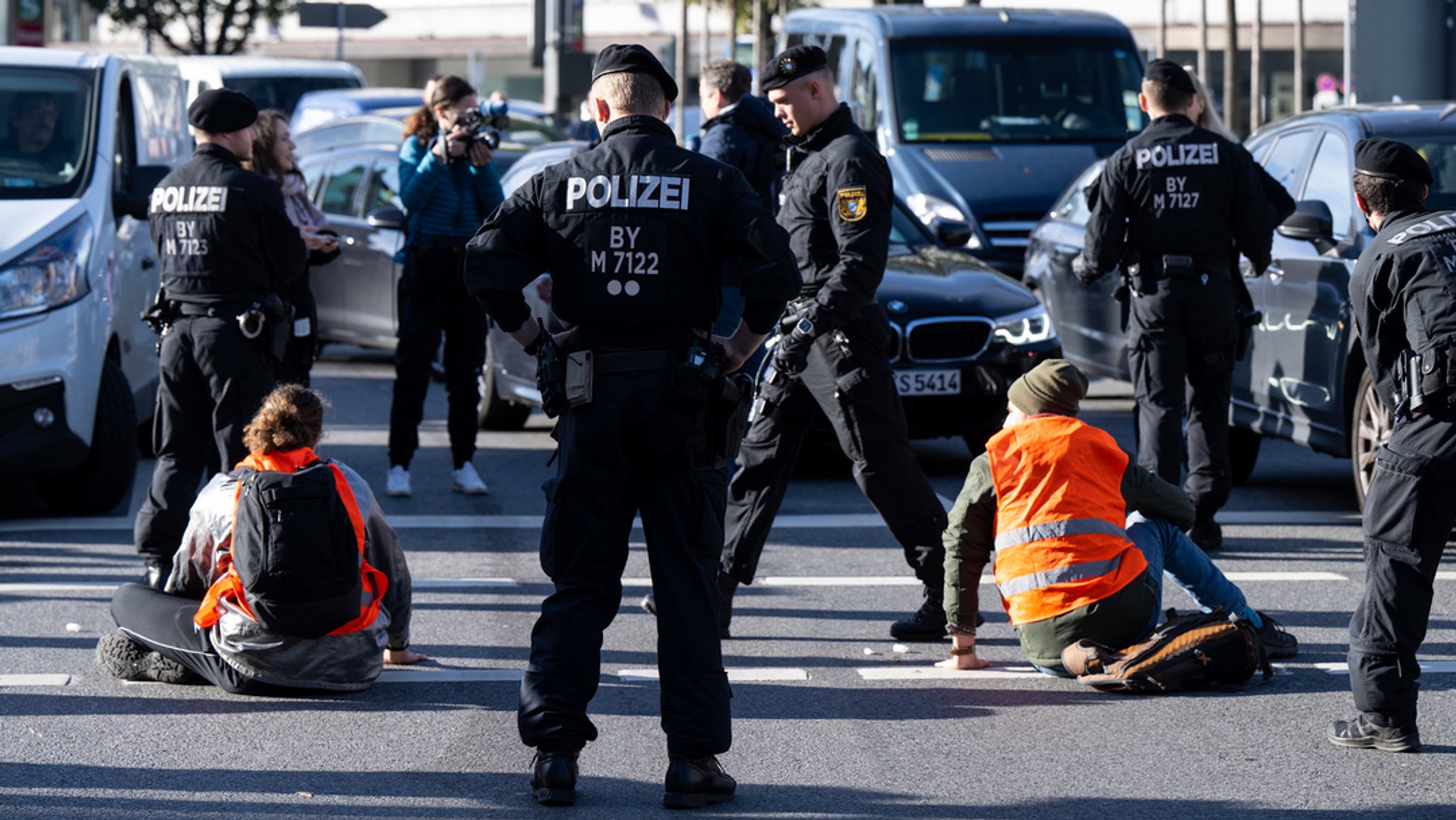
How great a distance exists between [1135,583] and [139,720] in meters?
2.94

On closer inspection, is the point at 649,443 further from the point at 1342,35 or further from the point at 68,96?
the point at 1342,35

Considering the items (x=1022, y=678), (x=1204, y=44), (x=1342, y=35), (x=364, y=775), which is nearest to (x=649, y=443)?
(x=364, y=775)

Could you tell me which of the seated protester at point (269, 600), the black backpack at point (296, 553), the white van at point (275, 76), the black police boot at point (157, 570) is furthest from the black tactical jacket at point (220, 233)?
the white van at point (275, 76)

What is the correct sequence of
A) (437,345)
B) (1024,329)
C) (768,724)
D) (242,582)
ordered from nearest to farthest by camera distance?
(768,724)
(242,582)
(437,345)
(1024,329)

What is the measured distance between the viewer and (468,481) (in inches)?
392

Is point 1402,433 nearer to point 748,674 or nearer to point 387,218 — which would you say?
point 748,674

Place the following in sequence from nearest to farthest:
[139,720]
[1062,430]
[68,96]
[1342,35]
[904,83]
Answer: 1. [139,720]
2. [1062,430]
3. [68,96]
4. [904,83]
5. [1342,35]

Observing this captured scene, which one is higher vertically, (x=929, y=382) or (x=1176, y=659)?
(x=929, y=382)

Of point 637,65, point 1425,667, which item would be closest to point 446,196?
point 637,65

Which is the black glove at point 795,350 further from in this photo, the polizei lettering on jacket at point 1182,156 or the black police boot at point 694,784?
Result: the polizei lettering on jacket at point 1182,156

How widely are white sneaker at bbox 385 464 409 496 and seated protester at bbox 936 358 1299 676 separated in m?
4.05

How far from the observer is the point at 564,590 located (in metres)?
5.16

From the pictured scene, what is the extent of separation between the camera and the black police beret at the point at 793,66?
6836mm

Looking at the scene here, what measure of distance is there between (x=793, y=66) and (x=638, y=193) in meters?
1.92
